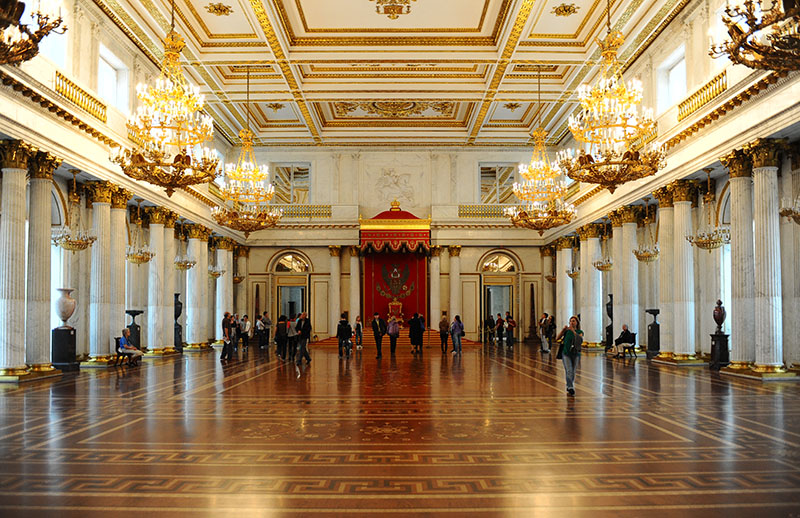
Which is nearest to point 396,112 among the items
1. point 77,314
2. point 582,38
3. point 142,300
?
point 582,38

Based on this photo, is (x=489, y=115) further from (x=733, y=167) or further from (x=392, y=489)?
(x=392, y=489)

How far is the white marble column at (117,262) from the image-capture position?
1491cm

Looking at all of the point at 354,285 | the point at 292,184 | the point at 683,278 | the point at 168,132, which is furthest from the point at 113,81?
the point at 683,278

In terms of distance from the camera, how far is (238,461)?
211 inches

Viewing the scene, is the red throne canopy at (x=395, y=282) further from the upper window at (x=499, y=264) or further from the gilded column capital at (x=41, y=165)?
the gilded column capital at (x=41, y=165)

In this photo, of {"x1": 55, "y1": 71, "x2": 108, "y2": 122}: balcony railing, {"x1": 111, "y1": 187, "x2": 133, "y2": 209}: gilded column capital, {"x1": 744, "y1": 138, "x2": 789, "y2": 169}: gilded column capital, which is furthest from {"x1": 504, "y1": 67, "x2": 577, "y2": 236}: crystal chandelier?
{"x1": 55, "y1": 71, "x2": 108, "y2": 122}: balcony railing

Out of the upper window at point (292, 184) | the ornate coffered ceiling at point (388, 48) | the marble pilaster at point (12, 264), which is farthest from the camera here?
the upper window at point (292, 184)

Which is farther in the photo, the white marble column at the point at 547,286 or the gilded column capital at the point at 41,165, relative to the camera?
the white marble column at the point at 547,286

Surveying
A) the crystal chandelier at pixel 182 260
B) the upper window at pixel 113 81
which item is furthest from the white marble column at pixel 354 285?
the upper window at pixel 113 81

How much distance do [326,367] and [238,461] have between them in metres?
8.95

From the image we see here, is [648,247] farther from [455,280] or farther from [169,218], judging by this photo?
[169,218]

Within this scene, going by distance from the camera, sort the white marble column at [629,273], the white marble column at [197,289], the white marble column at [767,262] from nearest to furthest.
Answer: the white marble column at [767,262] → the white marble column at [629,273] → the white marble column at [197,289]

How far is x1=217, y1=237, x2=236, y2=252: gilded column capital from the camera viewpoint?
78.5 ft

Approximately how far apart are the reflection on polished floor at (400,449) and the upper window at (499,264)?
15972 mm
